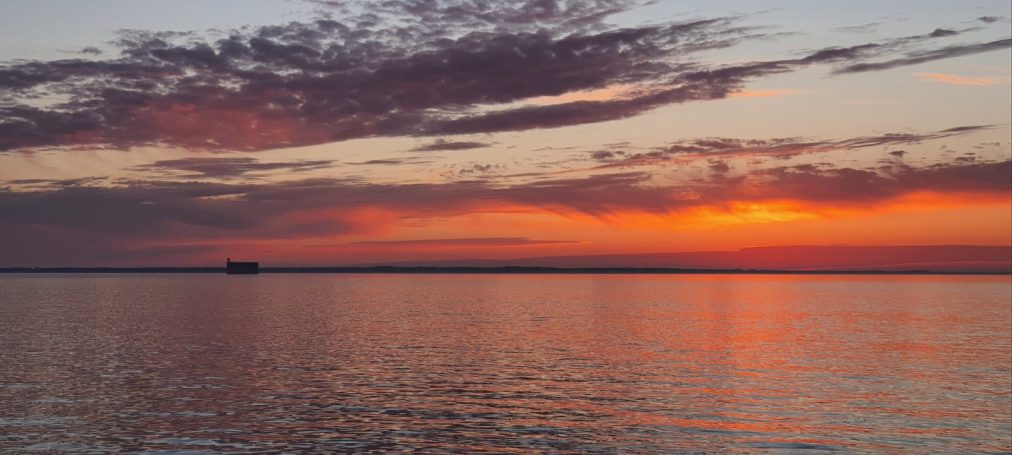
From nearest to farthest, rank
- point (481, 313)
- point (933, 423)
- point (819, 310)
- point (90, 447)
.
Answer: point (90, 447) < point (933, 423) < point (481, 313) < point (819, 310)

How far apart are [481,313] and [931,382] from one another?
74.1 m

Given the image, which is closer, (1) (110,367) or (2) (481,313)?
(1) (110,367)

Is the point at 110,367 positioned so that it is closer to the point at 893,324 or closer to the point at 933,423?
the point at 933,423

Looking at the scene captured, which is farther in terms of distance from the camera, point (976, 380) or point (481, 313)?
point (481, 313)

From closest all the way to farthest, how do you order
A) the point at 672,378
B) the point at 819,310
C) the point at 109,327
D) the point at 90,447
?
the point at 90,447
the point at 672,378
the point at 109,327
the point at 819,310

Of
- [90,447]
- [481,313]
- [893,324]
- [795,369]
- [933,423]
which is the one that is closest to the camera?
[90,447]

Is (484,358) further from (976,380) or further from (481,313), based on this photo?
(481,313)

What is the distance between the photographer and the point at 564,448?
3694 cm

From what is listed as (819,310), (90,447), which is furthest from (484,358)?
(819,310)

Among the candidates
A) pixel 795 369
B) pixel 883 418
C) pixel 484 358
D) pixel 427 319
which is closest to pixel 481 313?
pixel 427 319

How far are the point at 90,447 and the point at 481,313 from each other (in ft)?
295

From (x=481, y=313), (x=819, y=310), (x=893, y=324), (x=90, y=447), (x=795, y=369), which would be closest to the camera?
(x=90, y=447)

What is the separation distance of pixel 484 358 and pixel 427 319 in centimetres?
4534

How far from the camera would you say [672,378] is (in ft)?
188
